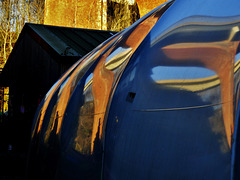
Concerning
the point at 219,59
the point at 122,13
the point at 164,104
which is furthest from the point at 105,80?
the point at 122,13

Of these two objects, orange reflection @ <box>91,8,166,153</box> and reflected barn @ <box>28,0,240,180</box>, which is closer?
reflected barn @ <box>28,0,240,180</box>

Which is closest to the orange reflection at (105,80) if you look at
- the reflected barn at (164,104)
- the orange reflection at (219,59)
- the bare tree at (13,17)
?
the reflected barn at (164,104)

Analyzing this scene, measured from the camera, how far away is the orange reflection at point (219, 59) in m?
1.52

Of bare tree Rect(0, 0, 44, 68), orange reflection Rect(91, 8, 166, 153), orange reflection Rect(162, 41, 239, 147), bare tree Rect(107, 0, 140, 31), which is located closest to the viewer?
orange reflection Rect(162, 41, 239, 147)

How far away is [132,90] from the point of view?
216cm

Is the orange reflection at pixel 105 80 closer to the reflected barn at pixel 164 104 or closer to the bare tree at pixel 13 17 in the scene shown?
the reflected barn at pixel 164 104

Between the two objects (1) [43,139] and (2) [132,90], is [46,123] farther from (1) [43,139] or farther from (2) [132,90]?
(2) [132,90]

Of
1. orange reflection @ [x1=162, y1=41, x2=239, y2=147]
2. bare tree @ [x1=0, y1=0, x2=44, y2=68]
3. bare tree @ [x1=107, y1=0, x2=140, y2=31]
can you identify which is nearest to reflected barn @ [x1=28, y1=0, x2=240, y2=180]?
orange reflection @ [x1=162, y1=41, x2=239, y2=147]

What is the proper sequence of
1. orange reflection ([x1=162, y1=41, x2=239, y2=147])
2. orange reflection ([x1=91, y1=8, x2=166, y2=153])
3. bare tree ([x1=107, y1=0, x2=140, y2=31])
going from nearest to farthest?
1. orange reflection ([x1=162, y1=41, x2=239, y2=147])
2. orange reflection ([x1=91, y1=8, x2=166, y2=153])
3. bare tree ([x1=107, y1=0, x2=140, y2=31])

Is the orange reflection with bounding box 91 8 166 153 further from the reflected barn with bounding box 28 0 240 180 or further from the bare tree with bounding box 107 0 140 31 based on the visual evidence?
the bare tree with bounding box 107 0 140 31

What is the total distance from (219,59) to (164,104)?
1.16 ft

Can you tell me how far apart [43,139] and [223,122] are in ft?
7.74

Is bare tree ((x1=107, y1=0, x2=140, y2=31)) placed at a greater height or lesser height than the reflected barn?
greater

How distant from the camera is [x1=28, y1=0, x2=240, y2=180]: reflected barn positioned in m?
1.55
